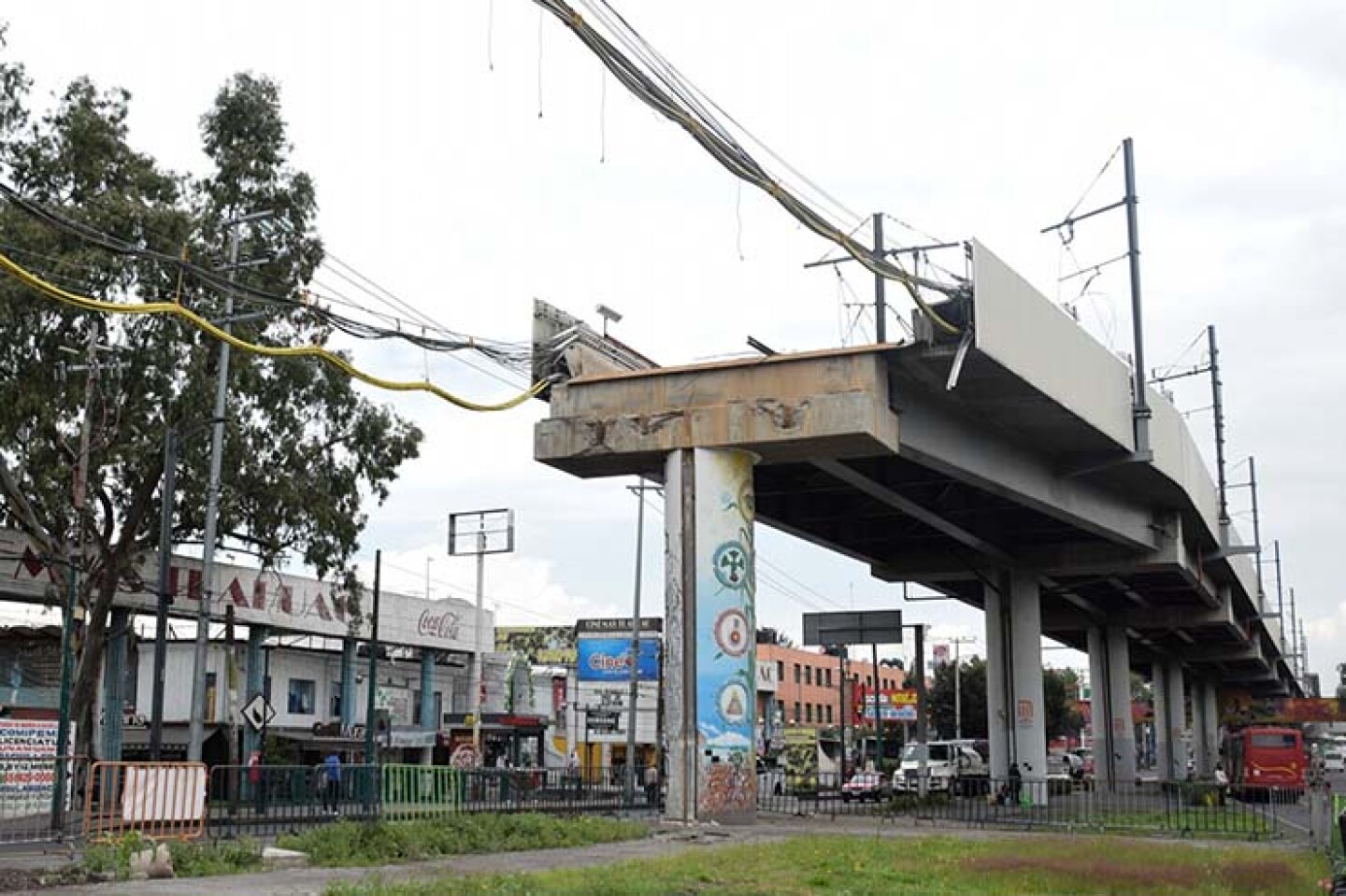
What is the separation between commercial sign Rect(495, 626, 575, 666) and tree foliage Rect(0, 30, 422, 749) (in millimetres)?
61445

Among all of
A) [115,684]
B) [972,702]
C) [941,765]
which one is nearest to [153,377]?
[115,684]

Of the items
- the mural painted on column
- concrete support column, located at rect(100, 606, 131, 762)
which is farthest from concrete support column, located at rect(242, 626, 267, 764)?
the mural painted on column

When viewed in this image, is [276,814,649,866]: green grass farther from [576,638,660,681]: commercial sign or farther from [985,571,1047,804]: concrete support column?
[576,638,660,681]: commercial sign

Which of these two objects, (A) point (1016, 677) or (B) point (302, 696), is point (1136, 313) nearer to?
(A) point (1016, 677)

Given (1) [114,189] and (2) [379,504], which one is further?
(2) [379,504]

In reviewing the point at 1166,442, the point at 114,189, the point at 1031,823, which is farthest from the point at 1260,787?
the point at 114,189

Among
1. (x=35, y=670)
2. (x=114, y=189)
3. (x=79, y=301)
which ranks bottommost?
(x=35, y=670)

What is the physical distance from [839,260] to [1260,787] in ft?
89.1

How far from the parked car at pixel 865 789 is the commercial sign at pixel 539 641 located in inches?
1755

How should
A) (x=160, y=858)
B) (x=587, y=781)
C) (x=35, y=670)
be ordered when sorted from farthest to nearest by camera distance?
(x=35, y=670) < (x=587, y=781) < (x=160, y=858)

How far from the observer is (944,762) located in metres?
61.4

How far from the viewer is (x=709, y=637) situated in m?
28.0

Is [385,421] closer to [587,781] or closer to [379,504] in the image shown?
[379,504]

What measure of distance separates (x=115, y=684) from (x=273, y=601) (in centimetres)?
725
